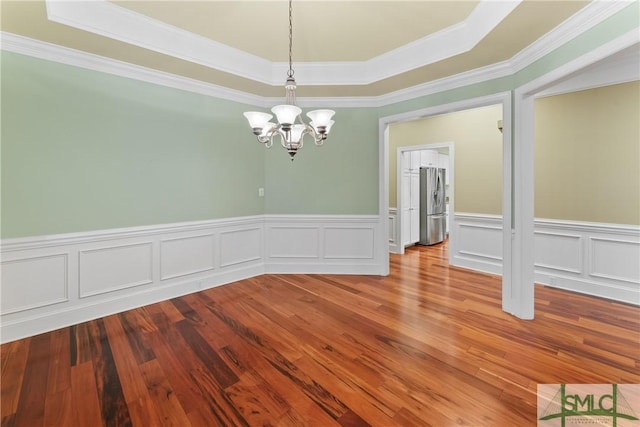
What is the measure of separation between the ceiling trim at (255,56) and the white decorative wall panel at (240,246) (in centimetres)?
210

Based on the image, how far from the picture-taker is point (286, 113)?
6.77ft

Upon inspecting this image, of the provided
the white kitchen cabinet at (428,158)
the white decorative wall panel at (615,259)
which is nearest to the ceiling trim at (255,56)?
the white decorative wall panel at (615,259)

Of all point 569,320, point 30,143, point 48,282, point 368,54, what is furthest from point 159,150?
point 569,320

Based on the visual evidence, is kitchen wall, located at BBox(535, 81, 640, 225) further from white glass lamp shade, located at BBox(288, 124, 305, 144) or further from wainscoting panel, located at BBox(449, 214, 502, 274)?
white glass lamp shade, located at BBox(288, 124, 305, 144)

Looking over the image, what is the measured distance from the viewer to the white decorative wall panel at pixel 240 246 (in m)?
4.02

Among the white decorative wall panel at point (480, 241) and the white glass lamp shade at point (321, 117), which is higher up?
the white glass lamp shade at point (321, 117)

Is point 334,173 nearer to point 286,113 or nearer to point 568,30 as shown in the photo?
point 286,113

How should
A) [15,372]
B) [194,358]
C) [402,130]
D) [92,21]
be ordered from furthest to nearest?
[402,130], [92,21], [194,358], [15,372]

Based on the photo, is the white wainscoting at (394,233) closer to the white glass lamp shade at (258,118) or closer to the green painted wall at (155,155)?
the green painted wall at (155,155)

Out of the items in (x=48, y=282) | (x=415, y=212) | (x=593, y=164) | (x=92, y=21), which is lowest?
(x=48, y=282)

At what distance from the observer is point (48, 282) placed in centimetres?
270

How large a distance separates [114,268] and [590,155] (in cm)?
576

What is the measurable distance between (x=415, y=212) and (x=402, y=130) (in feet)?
6.23

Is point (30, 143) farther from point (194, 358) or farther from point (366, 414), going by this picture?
point (366, 414)
